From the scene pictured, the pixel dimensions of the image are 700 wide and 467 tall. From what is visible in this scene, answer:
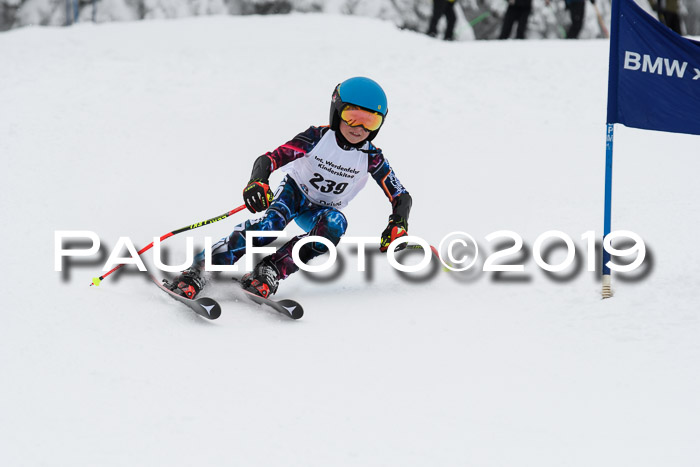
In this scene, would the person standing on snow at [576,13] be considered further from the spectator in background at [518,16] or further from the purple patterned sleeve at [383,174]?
the purple patterned sleeve at [383,174]

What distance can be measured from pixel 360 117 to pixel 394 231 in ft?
2.40

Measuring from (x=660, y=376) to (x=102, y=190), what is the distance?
5.21m

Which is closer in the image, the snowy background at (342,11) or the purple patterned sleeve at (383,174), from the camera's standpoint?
the purple patterned sleeve at (383,174)

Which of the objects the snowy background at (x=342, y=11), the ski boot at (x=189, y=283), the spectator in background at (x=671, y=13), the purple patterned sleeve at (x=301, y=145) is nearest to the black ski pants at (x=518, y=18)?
the spectator in background at (x=671, y=13)

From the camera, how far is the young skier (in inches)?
189

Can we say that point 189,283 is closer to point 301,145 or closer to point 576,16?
point 301,145

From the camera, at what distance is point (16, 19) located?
14.9 meters

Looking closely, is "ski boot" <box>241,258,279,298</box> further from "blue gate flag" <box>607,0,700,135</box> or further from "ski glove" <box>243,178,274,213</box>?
"blue gate flag" <box>607,0,700,135</box>

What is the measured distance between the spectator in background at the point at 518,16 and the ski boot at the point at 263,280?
859 centimetres

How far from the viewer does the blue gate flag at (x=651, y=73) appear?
14.9 feet

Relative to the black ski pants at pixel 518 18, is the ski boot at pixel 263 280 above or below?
below

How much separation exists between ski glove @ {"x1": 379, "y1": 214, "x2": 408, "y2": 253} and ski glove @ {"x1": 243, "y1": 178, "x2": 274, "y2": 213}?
2.47ft

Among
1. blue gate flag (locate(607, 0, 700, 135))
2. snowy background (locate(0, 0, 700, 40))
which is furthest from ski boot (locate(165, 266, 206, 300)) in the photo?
snowy background (locate(0, 0, 700, 40))

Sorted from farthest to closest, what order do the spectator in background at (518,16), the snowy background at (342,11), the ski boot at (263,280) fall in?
the snowy background at (342,11) → the spectator in background at (518,16) → the ski boot at (263,280)
